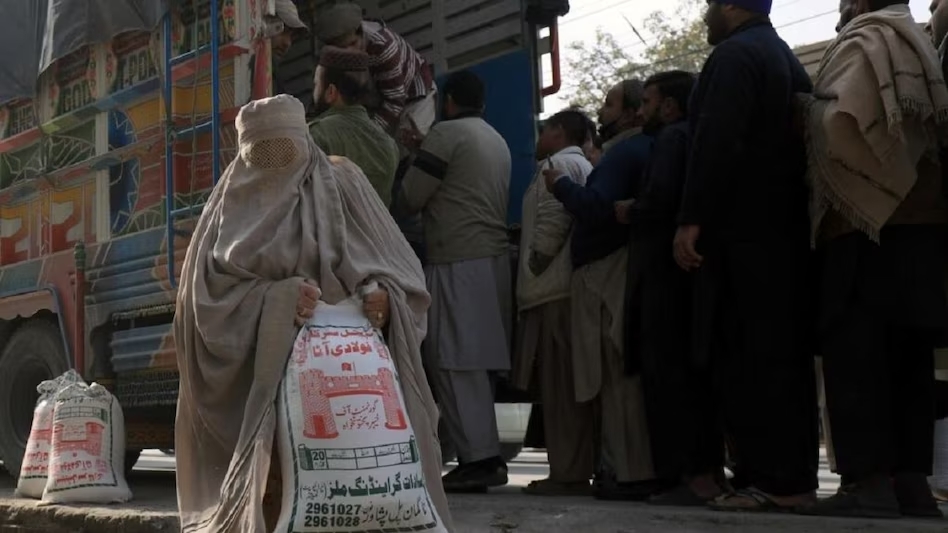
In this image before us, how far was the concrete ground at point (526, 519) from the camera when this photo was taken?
3922 mm

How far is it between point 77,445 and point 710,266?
293cm

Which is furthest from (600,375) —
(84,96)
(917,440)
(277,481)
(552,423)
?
(84,96)

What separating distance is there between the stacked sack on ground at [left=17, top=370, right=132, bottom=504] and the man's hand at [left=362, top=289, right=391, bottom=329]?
91.9 inches

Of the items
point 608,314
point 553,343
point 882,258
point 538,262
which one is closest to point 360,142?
point 538,262

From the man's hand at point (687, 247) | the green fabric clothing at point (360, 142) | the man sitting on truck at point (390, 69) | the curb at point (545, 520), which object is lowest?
the curb at point (545, 520)

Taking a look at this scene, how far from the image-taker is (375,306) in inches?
152

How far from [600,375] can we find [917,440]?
4.42ft

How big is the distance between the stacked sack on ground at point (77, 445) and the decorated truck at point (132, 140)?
293 mm

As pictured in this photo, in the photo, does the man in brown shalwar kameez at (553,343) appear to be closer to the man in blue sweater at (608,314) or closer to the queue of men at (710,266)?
the queue of men at (710,266)

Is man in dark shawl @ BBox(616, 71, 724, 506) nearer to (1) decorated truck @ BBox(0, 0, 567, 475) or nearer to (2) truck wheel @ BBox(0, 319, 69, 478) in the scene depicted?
(1) decorated truck @ BBox(0, 0, 567, 475)

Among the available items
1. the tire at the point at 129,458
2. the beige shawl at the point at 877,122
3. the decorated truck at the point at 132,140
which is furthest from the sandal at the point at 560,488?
the tire at the point at 129,458

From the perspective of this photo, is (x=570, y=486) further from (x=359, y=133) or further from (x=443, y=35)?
(x=443, y=35)

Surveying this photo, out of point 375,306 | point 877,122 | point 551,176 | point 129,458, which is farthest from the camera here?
Answer: point 129,458

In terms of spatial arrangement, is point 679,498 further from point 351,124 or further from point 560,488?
point 351,124
